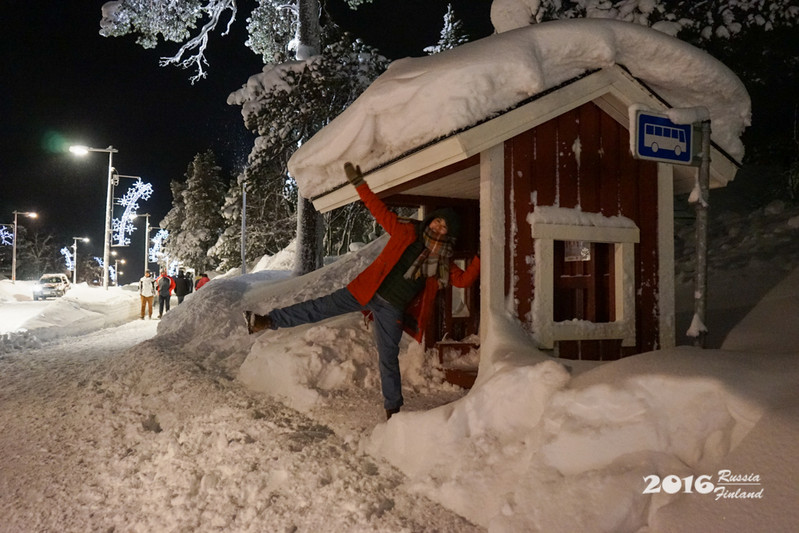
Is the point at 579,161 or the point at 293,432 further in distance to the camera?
the point at 579,161

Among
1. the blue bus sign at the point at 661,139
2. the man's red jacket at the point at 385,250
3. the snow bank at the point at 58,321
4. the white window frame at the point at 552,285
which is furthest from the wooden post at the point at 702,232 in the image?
the snow bank at the point at 58,321

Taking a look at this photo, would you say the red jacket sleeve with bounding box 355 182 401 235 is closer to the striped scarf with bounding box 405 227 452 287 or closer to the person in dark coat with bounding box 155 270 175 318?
the striped scarf with bounding box 405 227 452 287

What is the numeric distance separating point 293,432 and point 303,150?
2.83 metres

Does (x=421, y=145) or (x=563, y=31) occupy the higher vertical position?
(x=563, y=31)

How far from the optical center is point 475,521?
2.81 meters

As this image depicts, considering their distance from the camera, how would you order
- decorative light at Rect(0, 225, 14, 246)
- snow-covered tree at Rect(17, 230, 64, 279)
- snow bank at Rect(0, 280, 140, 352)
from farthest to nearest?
snow-covered tree at Rect(17, 230, 64, 279)
decorative light at Rect(0, 225, 14, 246)
snow bank at Rect(0, 280, 140, 352)

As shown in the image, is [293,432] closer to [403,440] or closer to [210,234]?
[403,440]

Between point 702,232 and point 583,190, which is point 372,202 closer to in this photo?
point 583,190

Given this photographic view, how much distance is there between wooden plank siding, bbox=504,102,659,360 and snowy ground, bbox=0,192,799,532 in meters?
0.68

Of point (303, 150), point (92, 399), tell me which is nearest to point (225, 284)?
point (92, 399)

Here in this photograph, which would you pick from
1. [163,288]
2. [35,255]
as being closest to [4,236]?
[35,255]

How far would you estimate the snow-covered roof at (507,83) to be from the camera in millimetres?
4180

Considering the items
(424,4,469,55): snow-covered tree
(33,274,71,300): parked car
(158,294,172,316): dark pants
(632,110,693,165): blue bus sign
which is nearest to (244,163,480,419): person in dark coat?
(632,110,693,165): blue bus sign

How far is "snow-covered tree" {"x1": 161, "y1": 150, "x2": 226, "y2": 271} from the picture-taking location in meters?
44.9
